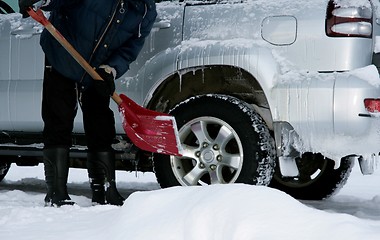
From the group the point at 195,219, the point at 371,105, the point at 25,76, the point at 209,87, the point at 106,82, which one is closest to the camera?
the point at 195,219

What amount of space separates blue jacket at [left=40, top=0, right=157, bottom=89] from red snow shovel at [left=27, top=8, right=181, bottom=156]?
0.25 meters

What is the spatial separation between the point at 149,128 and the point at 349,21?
1.40 meters

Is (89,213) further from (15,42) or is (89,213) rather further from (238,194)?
(15,42)

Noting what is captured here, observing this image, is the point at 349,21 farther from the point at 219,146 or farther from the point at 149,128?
the point at 149,128

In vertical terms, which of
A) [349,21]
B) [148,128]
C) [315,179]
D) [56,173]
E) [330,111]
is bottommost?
[315,179]

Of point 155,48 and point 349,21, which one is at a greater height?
point 349,21

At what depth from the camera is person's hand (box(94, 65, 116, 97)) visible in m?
4.51

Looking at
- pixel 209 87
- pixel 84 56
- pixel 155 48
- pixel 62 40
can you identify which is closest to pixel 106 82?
pixel 84 56

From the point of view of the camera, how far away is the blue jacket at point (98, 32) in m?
4.53

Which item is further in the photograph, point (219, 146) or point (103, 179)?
point (103, 179)

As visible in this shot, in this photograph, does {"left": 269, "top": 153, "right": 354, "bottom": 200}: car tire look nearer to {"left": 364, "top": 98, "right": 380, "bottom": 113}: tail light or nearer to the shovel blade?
the shovel blade

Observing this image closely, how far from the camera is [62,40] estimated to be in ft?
14.5

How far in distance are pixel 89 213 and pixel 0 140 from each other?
1.75 m

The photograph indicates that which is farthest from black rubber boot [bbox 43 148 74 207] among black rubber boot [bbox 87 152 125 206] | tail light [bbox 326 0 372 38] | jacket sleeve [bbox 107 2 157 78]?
tail light [bbox 326 0 372 38]
